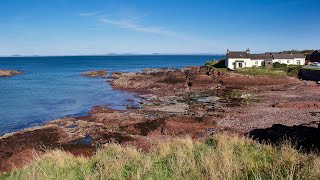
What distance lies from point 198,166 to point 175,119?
21.9 meters

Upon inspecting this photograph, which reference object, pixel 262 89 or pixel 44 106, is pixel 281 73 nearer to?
pixel 262 89

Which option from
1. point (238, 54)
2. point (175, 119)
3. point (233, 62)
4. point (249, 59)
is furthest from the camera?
point (238, 54)

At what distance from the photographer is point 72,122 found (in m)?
35.1

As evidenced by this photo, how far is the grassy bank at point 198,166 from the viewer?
9375 mm

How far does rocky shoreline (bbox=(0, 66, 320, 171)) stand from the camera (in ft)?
86.3

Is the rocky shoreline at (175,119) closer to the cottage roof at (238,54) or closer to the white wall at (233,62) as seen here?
the white wall at (233,62)

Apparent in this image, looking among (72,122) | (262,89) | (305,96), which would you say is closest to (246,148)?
(72,122)

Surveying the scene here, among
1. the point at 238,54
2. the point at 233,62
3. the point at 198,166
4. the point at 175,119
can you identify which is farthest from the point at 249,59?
the point at 198,166

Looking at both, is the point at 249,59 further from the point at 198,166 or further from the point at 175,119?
the point at 198,166

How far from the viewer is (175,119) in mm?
32594

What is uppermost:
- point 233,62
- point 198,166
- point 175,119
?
point 233,62

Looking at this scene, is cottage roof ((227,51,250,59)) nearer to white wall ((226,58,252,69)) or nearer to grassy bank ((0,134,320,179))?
white wall ((226,58,252,69))

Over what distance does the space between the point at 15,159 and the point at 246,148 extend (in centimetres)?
1597

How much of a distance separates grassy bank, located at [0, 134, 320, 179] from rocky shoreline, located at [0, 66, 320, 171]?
311 inches
